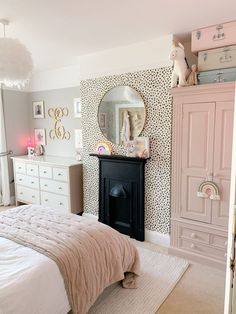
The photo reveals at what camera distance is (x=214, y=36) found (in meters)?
2.41

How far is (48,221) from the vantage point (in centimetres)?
224

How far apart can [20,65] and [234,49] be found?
6.68 feet

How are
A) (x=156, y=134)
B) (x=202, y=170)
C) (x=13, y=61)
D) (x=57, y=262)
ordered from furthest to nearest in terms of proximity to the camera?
1. (x=156, y=134)
2. (x=202, y=170)
3. (x=13, y=61)
4. (x=57, y=262)

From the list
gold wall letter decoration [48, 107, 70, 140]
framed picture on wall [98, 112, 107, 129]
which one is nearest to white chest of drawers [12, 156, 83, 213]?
gold wall letter decoration [48, 107, 70, 140]

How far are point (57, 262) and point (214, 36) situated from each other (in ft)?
8.26

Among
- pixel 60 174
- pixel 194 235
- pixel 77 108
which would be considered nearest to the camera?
pixel 194 235

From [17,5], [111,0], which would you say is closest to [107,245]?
[111,0]

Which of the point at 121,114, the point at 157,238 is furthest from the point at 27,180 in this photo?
the point at 157,238

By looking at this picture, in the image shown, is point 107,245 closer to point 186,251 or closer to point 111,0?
point 186,251

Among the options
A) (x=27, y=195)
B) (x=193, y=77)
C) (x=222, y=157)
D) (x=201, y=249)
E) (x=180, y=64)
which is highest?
(x=180, y=64)

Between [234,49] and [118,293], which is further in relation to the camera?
[234,49]

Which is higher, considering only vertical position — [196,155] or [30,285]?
[196,155]

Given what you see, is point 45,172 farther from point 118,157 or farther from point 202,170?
point 202,170

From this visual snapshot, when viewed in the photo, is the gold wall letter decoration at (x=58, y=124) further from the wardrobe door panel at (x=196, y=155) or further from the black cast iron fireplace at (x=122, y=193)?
the wardrobe door panel at (x=196, y=155)
